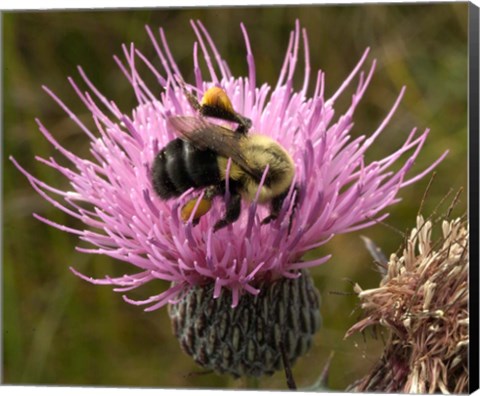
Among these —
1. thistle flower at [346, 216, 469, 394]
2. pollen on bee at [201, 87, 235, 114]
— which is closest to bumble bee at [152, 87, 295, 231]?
pollen on bee at [201, 87, 235, 114]

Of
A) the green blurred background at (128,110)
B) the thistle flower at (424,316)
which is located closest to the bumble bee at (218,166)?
the thistle flower at (424,316)

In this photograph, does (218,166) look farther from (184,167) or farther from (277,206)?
(277,206)

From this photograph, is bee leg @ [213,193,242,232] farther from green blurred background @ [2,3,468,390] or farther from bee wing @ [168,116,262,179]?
green blurred background @ [2,3,468,390]

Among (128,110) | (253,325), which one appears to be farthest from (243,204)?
(128,110)

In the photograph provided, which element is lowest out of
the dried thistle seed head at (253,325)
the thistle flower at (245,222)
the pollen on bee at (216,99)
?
the dried thistle seed head at (253,325)

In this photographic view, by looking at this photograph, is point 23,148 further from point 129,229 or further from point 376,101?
point 376,101

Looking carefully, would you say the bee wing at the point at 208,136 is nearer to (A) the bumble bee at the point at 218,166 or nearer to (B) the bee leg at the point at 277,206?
(A) the bumble bee at the point at 218,166
